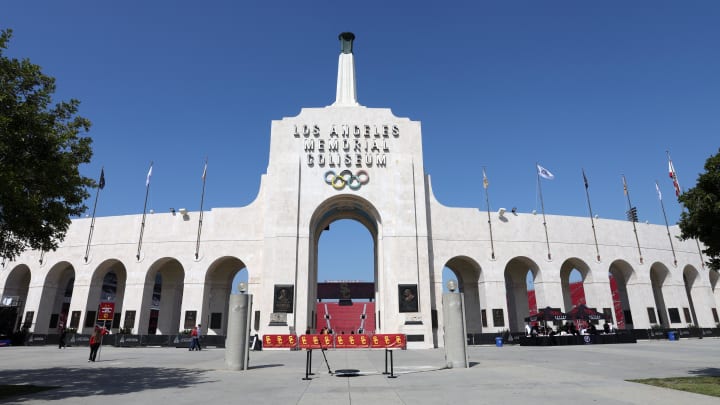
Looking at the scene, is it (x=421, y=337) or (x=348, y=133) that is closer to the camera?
(x=421, y=337)

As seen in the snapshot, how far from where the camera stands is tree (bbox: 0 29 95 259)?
12.3m

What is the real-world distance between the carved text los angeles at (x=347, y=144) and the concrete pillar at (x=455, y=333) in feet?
65.5

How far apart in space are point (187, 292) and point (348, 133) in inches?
779

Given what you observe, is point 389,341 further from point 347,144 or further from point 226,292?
point 226,292

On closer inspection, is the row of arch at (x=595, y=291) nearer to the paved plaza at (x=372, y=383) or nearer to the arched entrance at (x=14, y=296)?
the paved plaza at (x=372, y=383)

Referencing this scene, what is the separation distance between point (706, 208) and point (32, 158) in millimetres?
20701

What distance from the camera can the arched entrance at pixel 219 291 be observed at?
36.4 metres

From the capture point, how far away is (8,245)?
50.0 feet

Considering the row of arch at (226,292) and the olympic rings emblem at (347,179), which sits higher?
the olympic rings emblem at (347,179)

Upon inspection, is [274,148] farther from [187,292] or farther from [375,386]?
[375,386]

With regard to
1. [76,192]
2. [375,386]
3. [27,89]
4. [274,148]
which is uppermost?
[274,148]

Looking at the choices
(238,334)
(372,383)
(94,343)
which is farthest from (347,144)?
(372,383)

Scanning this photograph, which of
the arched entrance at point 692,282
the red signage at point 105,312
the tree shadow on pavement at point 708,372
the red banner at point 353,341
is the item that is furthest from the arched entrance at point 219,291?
the arched entrance at point 692,282

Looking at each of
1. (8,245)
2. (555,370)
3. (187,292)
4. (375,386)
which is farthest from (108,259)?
(555,370)
